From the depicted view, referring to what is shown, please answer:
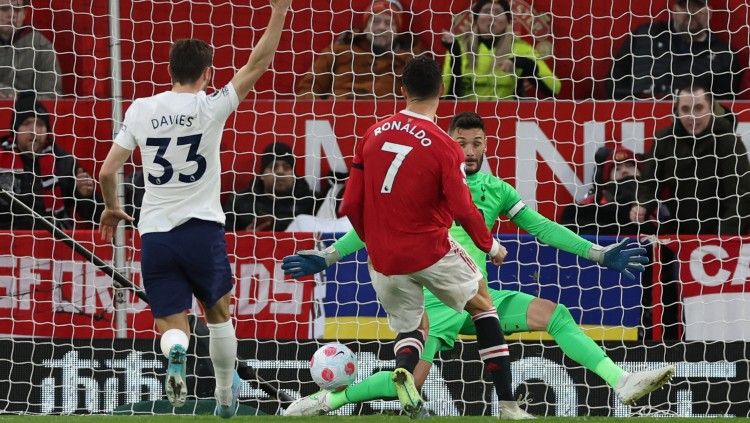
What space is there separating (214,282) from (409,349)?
0.98 meters

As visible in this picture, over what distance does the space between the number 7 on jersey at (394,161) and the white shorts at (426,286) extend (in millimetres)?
439

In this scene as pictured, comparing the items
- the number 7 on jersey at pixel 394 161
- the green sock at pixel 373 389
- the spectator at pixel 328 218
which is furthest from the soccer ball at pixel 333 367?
the spectator at pixel 328 218

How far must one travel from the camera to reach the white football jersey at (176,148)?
671 centimetres

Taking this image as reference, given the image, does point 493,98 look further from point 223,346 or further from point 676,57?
point 223,346

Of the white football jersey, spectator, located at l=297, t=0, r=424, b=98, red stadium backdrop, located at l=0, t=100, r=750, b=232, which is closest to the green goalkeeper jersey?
the white football jersey

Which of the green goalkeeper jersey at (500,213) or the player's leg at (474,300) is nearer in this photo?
the player's leg at (474,300)

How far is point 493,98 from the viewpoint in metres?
10.7

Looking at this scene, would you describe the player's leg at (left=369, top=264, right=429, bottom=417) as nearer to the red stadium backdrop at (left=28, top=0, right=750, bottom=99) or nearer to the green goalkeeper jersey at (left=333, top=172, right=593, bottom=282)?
the green goalkeeper jersey at (left=333, top=172, right=593, bottom=282)

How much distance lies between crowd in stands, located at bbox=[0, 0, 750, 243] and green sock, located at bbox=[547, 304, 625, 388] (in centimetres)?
232

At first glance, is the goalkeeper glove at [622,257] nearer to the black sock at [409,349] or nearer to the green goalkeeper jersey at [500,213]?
the green goalkeeper jersey at [500,213]

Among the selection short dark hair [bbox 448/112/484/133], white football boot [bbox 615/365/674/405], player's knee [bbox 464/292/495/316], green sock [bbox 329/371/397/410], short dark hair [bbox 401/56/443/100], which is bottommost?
green sock [bbox 329/371/397/410]

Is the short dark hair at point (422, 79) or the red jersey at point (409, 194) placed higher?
the short dark hair at point (422, 79)

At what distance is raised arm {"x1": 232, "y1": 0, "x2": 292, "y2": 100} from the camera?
6.83m

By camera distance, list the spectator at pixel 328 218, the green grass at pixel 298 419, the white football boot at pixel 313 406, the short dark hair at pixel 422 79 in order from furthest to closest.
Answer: the spectator at pixel 328 218
the white football boot at pixel 313 406
the green grass at pixel 298 419
the short dark hair at pixel 422 79
